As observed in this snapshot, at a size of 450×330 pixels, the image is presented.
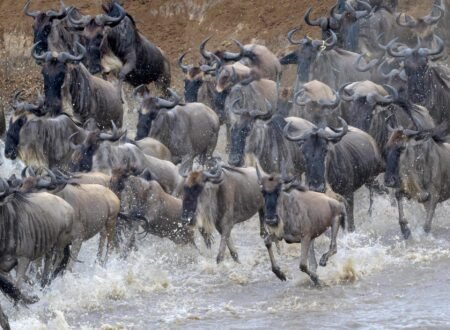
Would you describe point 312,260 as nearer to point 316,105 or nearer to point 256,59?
point 316,105

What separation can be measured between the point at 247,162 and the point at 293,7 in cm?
889

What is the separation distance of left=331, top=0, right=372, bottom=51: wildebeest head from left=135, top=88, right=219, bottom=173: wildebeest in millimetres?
3171

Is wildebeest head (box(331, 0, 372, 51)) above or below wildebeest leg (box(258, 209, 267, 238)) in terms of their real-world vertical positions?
above

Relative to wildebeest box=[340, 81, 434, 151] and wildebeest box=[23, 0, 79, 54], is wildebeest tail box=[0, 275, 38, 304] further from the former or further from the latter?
wildebeest box=[23, 0, 79, 54]

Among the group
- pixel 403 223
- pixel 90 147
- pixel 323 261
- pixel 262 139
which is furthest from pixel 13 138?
pixel 323 261

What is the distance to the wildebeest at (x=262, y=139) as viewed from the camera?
637 inches

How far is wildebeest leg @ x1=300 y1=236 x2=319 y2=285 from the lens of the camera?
13367 mm

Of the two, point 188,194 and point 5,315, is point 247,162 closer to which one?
point 188,194

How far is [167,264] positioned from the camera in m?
14.8

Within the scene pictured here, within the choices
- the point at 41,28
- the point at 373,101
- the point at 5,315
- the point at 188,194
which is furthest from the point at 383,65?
the point at 5,315

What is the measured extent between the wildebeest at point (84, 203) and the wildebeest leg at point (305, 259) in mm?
1847

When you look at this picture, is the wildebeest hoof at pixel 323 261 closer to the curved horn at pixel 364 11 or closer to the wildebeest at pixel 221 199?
the wildebeest at pixel 221 199

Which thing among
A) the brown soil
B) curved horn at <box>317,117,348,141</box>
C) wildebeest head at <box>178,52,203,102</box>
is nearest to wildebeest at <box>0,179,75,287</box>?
curved horn at <box>317,117,348,141</box>

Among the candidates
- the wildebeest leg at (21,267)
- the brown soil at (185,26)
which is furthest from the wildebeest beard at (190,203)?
the brown soil at (185,26)
